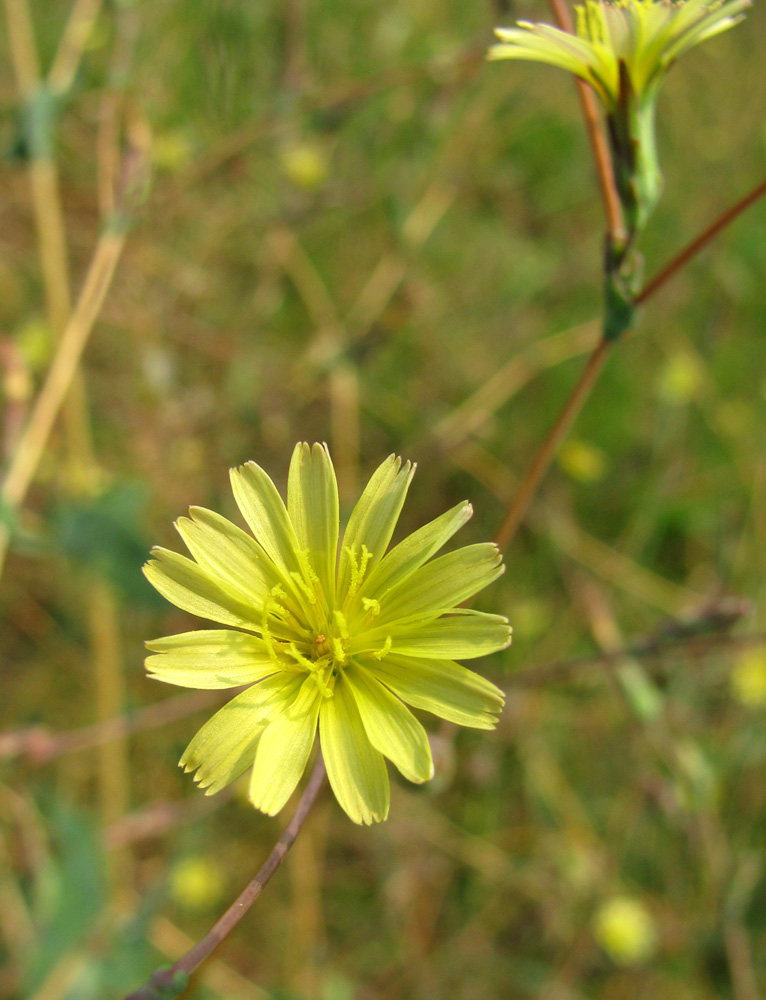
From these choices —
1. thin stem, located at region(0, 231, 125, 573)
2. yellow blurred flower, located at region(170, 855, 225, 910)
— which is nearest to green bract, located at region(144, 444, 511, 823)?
thin stem, located at region(0, 231, 125, 573)

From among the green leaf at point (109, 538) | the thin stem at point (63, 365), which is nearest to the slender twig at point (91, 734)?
the green leaf at point (109, 538)

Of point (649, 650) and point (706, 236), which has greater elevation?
point (706, 236)

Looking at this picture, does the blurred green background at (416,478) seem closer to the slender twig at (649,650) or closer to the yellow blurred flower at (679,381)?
the yellow blurred flower at (679,381)

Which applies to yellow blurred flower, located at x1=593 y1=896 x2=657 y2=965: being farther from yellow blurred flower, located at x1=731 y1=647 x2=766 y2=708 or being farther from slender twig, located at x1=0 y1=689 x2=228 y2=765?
slender twig, located at x1=0 y1=689 x2=228 y2=765

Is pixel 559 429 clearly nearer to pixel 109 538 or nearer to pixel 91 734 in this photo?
pixel 109 538

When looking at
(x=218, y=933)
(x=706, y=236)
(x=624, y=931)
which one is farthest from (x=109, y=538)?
(x=624, y=931)
